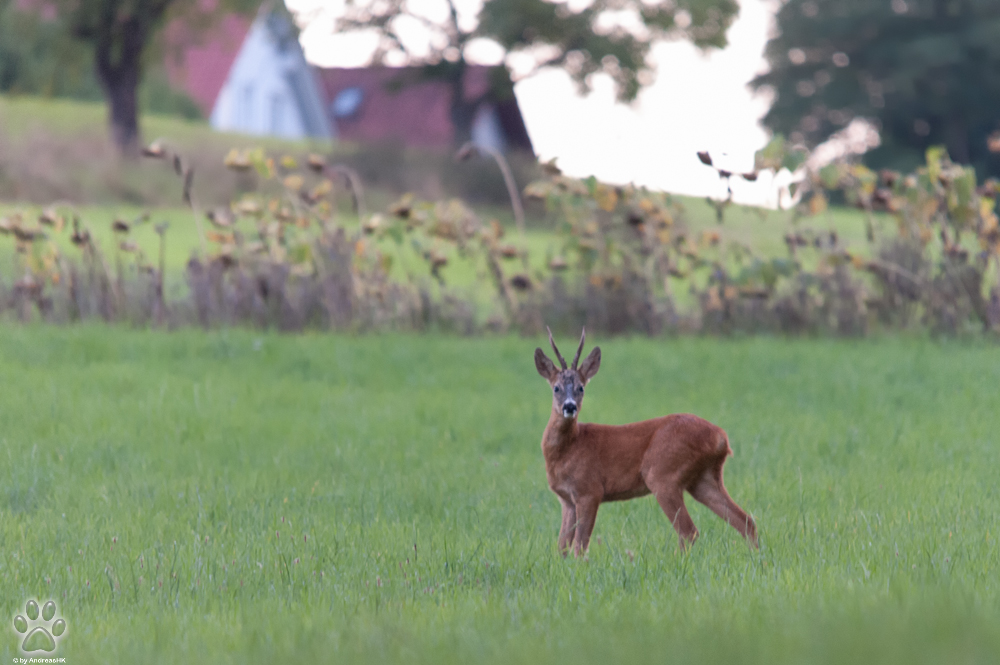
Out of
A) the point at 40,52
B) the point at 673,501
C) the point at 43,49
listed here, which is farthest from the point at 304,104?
the point at 673,501

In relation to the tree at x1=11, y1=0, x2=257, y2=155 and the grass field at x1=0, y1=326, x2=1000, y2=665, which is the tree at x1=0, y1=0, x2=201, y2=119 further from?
the grass field at x1=0, y1=326, x2=1000, y2=665

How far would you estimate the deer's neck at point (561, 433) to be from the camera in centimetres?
492

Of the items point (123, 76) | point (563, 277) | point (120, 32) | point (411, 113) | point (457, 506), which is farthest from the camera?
point (411, 113)

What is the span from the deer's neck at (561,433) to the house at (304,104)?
1457 inches

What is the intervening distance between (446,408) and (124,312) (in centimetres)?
524

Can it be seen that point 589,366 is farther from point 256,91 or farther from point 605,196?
point 256,91

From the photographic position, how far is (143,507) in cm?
595

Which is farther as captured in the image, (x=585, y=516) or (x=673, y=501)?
(x=585, y=516)

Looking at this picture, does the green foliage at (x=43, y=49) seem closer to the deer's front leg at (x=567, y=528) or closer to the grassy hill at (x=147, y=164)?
the grassy hill at (x=147, y=164)

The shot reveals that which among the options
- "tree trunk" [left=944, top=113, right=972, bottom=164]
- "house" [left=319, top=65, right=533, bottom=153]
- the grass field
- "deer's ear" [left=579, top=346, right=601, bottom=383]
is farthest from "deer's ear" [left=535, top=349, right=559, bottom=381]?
"tree trunk" [left=944, top=113, right=972, bottom=164]

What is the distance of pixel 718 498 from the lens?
16.0 ft

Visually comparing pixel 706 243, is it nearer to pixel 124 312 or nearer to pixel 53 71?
pixel 124 312

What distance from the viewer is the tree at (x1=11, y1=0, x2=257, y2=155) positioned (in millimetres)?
28688
